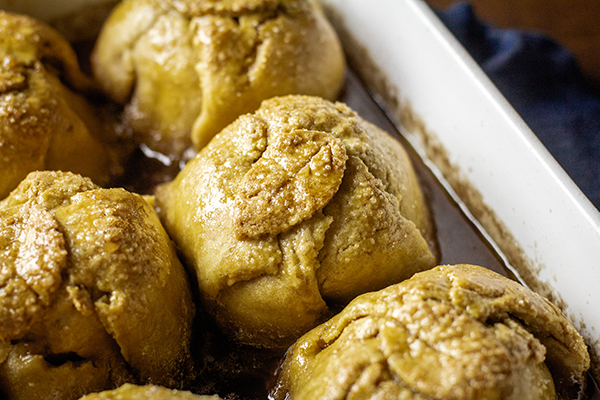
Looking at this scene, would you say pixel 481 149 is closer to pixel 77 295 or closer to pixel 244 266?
pixel 244 266

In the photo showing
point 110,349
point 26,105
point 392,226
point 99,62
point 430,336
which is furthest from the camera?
point 99,62

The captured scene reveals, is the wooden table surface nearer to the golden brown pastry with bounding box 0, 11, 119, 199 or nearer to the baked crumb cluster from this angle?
the baked crumb cluster

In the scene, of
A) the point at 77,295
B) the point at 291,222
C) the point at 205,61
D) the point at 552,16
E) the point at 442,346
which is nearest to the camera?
the point at 442,346

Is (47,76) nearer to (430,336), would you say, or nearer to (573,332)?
(430,336)

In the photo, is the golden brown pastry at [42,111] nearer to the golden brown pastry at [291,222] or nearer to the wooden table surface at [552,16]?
the golden brown pastry at [291,222]

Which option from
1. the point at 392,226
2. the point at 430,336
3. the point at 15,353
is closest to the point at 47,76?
the point at 15,353

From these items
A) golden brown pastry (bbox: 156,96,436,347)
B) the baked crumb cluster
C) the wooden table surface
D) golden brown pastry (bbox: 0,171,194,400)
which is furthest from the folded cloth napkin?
golden brown pastry (bbox: 0,171,194,400)

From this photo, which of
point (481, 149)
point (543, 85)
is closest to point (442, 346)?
point (481, 149)

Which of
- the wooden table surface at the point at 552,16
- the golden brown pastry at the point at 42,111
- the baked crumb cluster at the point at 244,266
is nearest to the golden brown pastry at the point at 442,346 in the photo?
the baked crumb cluster at the point at 244,266
